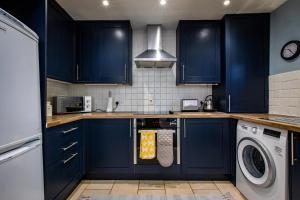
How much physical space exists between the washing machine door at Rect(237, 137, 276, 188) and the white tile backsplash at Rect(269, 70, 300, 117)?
634mm

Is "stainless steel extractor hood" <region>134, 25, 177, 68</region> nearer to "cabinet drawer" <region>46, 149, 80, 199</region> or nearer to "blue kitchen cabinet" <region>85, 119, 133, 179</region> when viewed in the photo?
"blue kitchen cabinet" <region>85, 119, 133, 179</region>

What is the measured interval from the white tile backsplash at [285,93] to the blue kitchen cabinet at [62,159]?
2.48m

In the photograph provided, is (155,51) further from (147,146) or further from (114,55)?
(147,146)

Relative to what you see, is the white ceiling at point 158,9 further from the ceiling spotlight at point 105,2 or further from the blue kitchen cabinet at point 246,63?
the blue kitchen cabinet at point 246,63

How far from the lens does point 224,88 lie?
8.32 ft

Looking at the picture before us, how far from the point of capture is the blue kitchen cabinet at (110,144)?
2.39 meters

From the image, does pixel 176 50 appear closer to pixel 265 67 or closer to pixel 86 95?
pixel 265 67

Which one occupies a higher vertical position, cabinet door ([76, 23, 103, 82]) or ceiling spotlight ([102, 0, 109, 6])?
ceiling spotlight ([102, 0, 109, 6])

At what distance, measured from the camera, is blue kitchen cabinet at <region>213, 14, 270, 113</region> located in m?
2.47

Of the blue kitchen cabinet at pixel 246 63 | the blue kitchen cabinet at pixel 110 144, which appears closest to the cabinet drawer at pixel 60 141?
the blue kitchen cabinet at pixel 110 144

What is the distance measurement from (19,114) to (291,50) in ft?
8.79

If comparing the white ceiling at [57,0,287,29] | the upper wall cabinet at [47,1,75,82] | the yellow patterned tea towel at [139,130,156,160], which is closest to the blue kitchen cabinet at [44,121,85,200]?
the upper wall cabinet at [47,1,75,82]

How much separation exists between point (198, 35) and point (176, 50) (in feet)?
1.46

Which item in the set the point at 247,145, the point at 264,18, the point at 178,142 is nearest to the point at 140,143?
the point at 178,142
